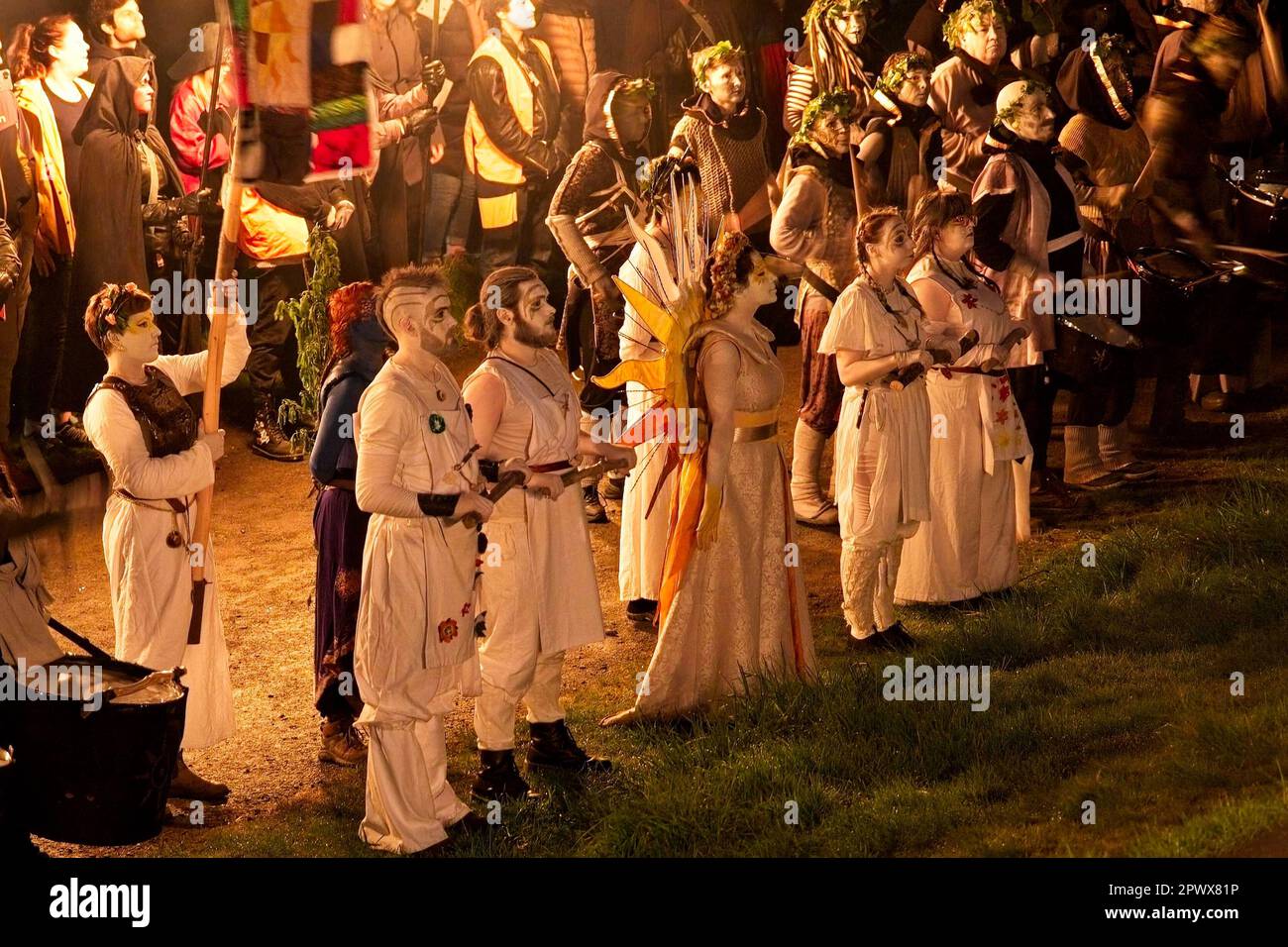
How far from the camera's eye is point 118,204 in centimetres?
1025

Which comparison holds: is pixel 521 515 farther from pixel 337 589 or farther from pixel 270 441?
pixel 270 441

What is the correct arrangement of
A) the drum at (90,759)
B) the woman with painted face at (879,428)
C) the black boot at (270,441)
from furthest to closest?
the black boot at (270,441), the woman with painted face at (879,428), the drum at (90,759)

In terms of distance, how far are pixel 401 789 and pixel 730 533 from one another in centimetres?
163

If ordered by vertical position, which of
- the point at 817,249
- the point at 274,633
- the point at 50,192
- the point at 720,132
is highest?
the point at 720,132

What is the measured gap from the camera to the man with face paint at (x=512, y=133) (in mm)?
12312

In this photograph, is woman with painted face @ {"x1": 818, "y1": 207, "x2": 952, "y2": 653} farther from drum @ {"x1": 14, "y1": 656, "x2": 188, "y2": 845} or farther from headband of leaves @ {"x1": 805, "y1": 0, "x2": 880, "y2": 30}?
headband of leaves @ {"x1": 805, "y1": 0, "x2": 880, "y2": 30}

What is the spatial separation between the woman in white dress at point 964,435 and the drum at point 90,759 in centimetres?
371

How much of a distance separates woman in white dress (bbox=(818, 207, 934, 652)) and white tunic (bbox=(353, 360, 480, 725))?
2.19 meters

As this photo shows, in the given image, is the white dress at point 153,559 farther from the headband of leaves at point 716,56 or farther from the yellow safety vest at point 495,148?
the yellow safety vest at point 495,148

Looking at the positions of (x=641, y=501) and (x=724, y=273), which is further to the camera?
(x=641, y=501)

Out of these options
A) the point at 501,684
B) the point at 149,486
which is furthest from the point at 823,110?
the point at 149,486

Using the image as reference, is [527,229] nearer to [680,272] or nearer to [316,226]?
[316,226]

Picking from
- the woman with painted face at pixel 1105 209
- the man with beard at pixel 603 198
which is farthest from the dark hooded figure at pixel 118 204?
the woman with painted face at pixel 1105 209

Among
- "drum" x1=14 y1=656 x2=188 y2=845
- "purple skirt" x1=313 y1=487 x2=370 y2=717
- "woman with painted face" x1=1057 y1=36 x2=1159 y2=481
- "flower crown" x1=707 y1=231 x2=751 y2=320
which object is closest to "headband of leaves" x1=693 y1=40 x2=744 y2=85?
"woman with painted face" x1=1057 y1=36 x2=1159 y2=481
